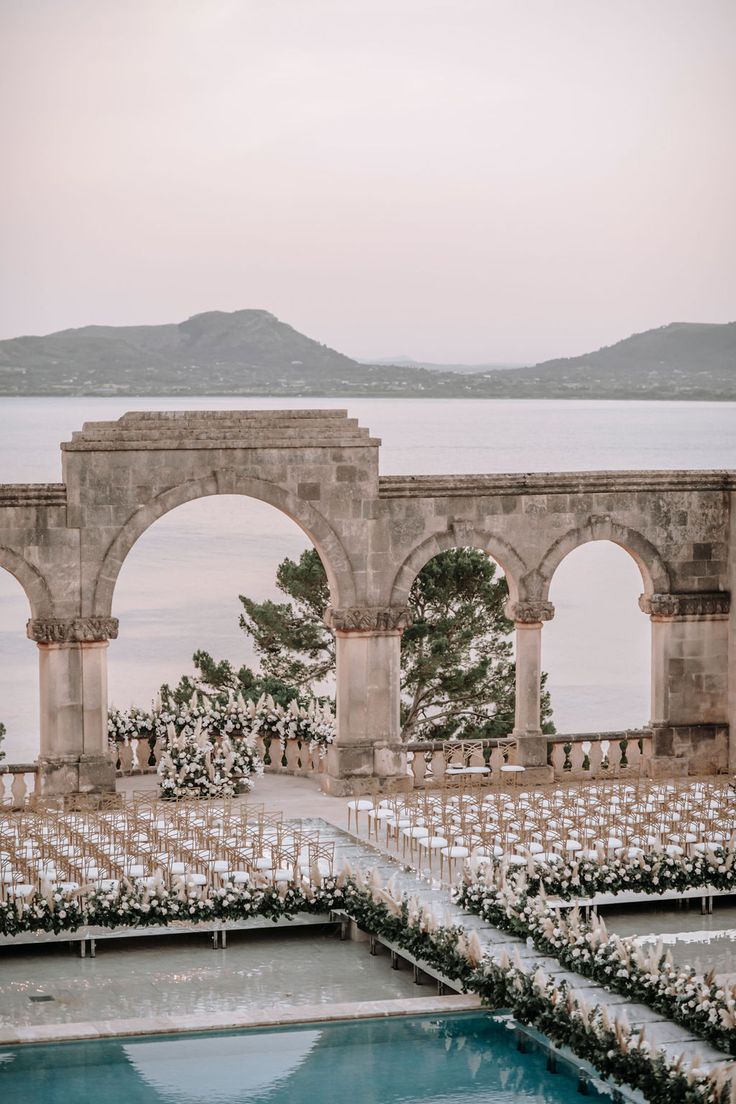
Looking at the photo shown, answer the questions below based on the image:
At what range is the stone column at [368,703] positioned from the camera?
30.9 m

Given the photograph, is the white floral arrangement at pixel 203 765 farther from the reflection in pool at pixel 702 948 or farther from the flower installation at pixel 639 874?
the reflection in pool at pixel 702 948

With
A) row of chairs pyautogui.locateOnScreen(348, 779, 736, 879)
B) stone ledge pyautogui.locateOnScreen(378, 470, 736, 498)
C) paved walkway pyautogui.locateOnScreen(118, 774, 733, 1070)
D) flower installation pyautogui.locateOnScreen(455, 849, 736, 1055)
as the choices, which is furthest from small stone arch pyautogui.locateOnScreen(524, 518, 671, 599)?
flower installation pyautogui.locateOnScreen(455, 849, 736, 1055)

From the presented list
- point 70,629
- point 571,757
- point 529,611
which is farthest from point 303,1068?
point 571,757

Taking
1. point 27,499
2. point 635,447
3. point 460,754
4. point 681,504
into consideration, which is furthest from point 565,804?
point 635,447

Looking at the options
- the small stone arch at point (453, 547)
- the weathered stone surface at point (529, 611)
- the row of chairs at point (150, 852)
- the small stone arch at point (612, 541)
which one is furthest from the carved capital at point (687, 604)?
the row of chairs at point (150, 852)

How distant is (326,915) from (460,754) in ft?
26.0

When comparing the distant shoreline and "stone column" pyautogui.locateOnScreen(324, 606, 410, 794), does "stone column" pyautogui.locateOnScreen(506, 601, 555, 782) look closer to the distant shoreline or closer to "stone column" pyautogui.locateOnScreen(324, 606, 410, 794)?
"stone column" pyautogui.locateOnScreen(324, 606, 410, 794)

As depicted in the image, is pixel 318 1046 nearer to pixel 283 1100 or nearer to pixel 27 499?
pixel 283 1100

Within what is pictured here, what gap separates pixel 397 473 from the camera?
7419 centimetres

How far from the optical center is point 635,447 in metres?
77.3

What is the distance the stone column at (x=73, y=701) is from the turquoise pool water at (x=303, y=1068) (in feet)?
31.5

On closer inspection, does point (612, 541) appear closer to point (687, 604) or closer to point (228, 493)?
point (687, 604)

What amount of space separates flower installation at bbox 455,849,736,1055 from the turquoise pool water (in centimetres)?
135

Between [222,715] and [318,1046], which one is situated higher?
[222,715]
